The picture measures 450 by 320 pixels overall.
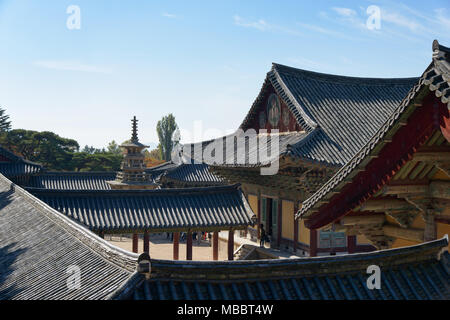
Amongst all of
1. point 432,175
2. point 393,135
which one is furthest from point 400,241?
point 393,135

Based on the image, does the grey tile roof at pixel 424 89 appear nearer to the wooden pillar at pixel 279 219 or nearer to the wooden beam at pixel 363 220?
the wooden beam at pixel 363 220

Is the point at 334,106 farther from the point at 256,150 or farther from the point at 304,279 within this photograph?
the point at 304,279

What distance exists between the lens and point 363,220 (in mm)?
8852

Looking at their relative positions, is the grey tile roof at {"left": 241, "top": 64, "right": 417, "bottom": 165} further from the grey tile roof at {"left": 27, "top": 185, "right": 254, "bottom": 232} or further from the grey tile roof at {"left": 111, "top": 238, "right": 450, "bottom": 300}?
the grey tile roof at {"left": 111, "top": 238, "right": 450, "bottom": 300}

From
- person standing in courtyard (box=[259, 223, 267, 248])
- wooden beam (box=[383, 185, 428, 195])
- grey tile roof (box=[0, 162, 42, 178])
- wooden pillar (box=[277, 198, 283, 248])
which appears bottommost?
person standing in courtyard (box=[259, 223, 267, 248])

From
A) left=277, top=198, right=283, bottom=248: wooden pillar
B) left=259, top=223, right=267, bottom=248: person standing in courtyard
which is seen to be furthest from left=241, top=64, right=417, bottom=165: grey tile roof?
left=259, top=223, right=267, bottom=248: person standing in courtyard

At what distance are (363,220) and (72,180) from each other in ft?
110

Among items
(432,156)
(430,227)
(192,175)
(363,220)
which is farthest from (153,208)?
(192,175)

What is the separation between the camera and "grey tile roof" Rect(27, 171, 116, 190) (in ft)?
123

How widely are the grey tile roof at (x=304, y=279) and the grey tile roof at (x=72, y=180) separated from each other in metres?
33.0

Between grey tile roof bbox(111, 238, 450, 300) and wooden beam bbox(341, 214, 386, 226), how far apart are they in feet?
5.65

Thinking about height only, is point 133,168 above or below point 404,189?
below

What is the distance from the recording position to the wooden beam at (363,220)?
28.5 ft

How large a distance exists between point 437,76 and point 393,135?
4.07 feet
